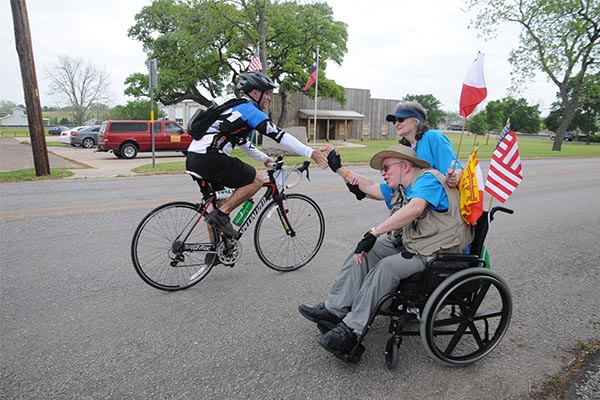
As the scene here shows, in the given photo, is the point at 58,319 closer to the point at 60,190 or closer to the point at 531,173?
the point at 60,190

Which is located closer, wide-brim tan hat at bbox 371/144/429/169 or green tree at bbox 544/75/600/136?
wide-brim tan hat at bbox 371/144/429/169

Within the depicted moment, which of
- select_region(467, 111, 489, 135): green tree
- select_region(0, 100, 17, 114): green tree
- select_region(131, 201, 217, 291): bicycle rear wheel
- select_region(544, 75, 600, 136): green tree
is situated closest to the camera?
select_region(131, 201, 217, 291): bicycle rear wheel

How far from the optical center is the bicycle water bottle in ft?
13.4

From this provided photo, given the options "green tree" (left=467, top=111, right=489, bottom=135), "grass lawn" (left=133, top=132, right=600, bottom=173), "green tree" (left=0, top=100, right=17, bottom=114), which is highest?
"green tree" (left=0, top=100, right=17, bottom=114)

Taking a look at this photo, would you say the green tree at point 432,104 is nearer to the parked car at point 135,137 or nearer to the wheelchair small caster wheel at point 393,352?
the parked car at point 135,137

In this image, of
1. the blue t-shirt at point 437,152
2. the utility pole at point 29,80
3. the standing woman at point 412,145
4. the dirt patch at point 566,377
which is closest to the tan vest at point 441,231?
the standing woman at point 412,145

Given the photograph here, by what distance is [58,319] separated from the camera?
321 cm

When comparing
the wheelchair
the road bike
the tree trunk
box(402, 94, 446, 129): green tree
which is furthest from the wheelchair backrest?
box(402, 94, 446, 129): green tree

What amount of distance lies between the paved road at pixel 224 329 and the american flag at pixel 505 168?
1.22 metres

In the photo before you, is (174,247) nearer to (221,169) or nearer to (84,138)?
(221,169)

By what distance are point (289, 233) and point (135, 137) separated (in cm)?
1703

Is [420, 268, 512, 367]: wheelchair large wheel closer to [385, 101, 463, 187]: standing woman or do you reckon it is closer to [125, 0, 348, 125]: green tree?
[385, 101, 463, 187]: standing woman

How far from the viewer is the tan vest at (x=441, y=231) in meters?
2.68

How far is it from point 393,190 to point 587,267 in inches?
131
